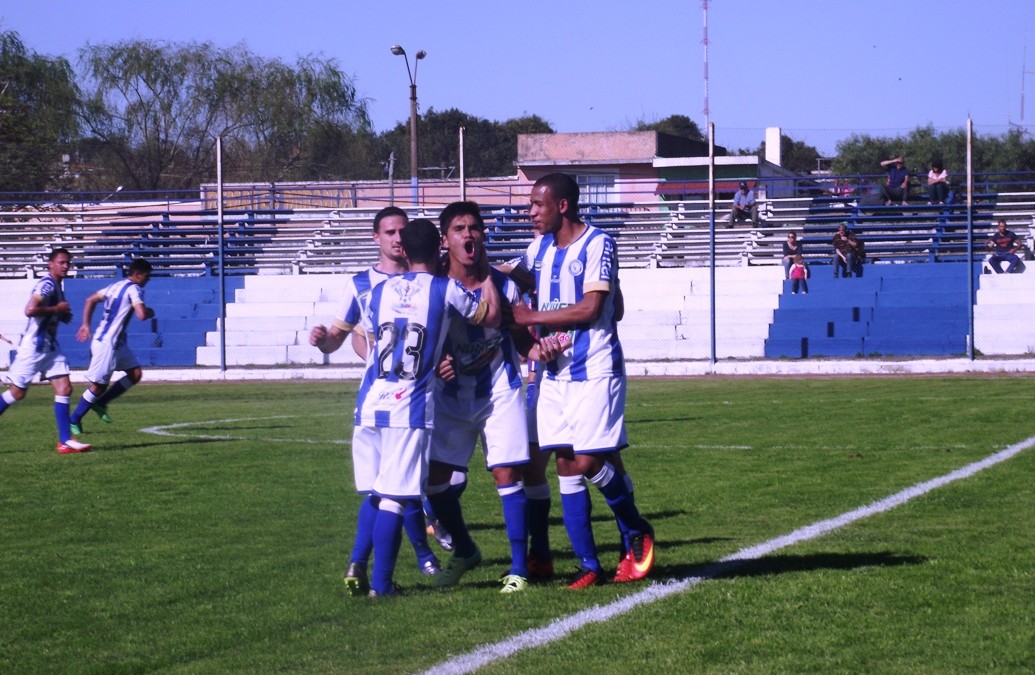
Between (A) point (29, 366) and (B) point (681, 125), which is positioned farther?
(B) point (681, 125)

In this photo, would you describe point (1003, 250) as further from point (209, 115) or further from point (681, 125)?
point (681, 125)

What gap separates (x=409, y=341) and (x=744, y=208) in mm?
23563

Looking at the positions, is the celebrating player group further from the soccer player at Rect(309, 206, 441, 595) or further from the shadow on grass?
the shadow on grass

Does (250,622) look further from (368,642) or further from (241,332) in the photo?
(241,332)

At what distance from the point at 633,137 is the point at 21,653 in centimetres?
4525

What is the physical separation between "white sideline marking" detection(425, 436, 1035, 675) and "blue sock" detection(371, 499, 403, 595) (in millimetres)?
927

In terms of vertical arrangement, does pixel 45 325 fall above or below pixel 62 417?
above

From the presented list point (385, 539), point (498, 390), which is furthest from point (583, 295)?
point (385, 539)

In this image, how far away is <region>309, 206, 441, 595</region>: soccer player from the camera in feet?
20.3

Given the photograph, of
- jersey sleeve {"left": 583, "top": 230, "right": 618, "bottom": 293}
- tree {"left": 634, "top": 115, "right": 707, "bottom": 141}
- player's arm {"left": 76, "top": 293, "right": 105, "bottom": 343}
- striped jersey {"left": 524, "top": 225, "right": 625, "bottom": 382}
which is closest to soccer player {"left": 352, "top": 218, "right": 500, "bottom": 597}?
striped jersey {"left": 524, "top": 225, "right": 625, "bottom": 382}

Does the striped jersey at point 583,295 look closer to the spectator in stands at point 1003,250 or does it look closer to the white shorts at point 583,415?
the white shorts at point 583,415

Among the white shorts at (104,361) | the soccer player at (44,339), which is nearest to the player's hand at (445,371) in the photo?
the soccer player at (44,339)

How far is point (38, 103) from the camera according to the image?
1955 inches

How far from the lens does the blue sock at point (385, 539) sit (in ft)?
19.7
